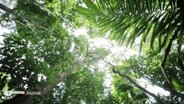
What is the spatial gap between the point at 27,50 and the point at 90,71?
6.92 meters

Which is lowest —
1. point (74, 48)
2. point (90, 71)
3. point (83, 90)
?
point (83, 90)

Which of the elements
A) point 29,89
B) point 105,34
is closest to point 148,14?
point 105,34

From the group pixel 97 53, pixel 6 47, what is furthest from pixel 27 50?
pixel 97 53

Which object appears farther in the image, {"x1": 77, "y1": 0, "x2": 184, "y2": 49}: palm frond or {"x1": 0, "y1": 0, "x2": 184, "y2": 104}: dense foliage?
{"x1": 0, "y1": 0, "x2": 184, "y2": 104}: dense foliage

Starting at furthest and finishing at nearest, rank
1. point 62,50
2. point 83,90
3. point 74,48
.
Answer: point 83,90
point 74,48
point 62,50

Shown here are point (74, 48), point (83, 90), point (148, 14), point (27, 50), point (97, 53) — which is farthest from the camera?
point (83, 90)

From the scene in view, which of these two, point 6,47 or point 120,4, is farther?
point 6,47

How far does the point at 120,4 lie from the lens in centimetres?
154

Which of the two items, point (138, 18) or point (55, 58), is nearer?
point (138, 18)

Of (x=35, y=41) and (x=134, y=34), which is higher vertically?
(x=35, y=41)

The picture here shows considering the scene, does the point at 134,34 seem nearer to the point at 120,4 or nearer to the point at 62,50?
the point at 120,4

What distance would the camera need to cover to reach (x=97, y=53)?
48.3ft

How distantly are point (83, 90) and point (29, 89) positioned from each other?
15.8 ft

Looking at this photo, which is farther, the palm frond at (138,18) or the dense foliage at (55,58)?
the dense foliage at (55,58)
